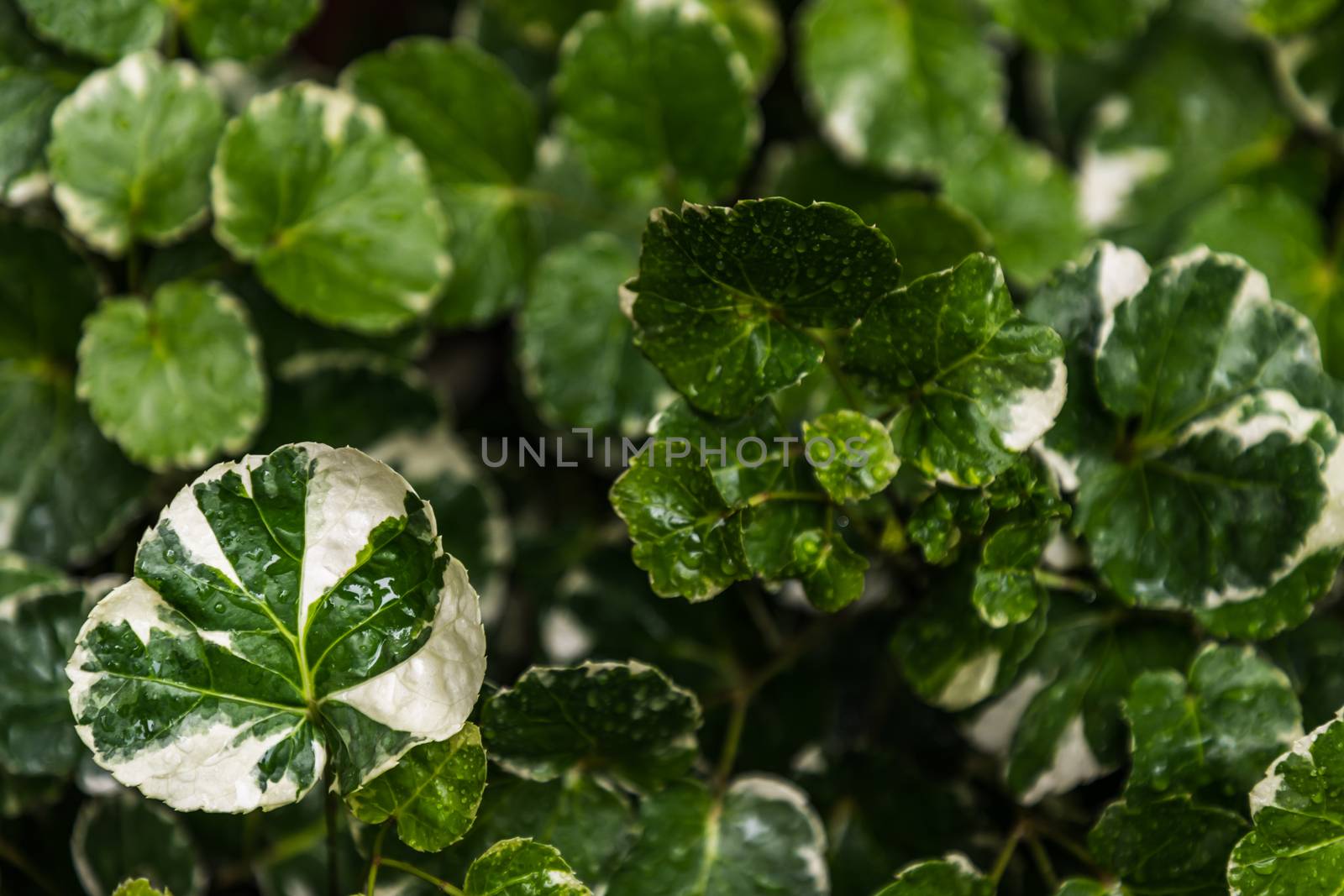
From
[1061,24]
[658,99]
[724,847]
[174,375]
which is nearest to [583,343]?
[658,99]

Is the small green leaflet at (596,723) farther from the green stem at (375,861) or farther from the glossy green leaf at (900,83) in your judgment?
the glossy green leaf at (900,83)

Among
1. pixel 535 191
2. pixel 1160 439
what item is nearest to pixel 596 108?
pixel 535 191

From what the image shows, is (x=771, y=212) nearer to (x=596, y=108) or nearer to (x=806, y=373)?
(x=806, y=373)

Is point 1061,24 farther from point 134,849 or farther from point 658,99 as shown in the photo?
point 134,849

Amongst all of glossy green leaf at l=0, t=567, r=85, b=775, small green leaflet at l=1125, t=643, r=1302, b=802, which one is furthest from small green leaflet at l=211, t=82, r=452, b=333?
small green leaflet at l=1125, t=643, r=1302, b=802

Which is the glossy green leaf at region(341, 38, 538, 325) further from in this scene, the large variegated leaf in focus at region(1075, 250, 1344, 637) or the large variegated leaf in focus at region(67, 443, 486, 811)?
the large variegated leaf in focus at region(1075, 250, 1344, 637)

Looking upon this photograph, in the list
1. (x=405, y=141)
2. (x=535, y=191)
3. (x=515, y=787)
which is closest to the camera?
(x=515, y=787)
